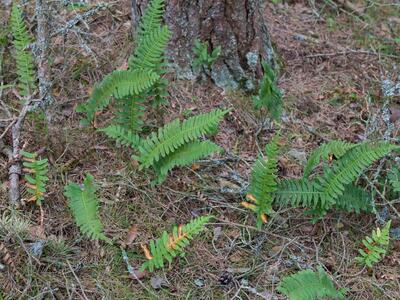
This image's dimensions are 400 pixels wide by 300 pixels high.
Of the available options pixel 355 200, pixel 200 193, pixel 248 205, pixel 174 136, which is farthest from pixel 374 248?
pixel 174 136

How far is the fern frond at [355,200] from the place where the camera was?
328 cm

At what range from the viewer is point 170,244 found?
3.00 m

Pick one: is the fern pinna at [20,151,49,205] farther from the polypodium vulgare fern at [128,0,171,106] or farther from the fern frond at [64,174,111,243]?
the polypodium vulgare fern at [128,0,171,106]

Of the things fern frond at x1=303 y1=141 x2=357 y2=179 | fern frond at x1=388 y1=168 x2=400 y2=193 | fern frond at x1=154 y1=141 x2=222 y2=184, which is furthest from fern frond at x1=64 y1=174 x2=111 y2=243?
fern frond at x1=388 y1=168 x2=400 y2=193

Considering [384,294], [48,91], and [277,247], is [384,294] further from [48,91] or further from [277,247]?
[48,91]

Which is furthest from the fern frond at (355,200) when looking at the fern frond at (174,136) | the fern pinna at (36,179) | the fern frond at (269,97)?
the fern pinna at (36,179)

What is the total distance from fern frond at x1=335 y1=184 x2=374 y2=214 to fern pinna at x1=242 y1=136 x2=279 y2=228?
407mm

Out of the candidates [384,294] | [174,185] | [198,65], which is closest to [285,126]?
[198,65]

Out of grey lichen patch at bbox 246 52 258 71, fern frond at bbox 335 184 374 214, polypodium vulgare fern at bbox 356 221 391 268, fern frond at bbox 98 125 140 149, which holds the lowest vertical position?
polypodium vulgare fern at bbox 356 221 391 268

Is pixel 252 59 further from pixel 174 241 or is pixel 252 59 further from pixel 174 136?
pixel 174 241

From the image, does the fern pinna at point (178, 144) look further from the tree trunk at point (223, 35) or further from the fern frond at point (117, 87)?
the tree trunk at point (223, 35)

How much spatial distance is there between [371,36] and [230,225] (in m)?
2.39

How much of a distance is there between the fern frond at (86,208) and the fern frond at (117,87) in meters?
0.61

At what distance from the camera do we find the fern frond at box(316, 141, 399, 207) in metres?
3.19
